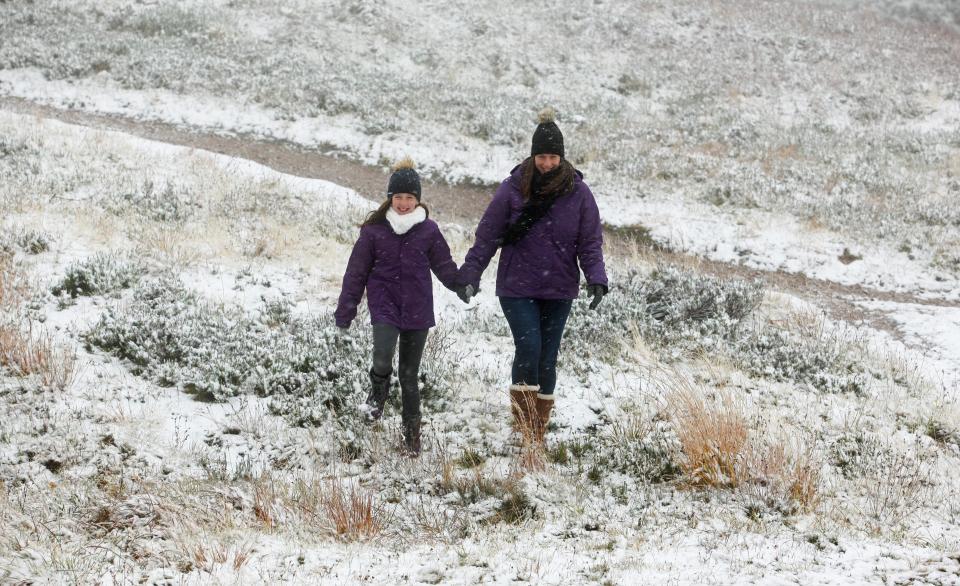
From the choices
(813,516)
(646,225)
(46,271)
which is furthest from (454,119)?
(813,516)

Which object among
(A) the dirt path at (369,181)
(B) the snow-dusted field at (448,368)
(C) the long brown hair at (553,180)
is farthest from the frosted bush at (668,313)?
(C) the long brown hair at (553,180)

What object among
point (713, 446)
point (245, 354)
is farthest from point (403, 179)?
point (713, 446)

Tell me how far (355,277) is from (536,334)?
1.39 meters

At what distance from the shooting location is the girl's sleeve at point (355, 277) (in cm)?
477

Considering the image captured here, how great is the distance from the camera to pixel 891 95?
856 inches

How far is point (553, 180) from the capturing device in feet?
15.8

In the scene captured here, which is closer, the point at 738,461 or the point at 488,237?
the point at 738,461

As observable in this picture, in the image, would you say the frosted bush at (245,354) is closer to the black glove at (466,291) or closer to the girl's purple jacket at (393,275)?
the girl's purple jacket at (393,275)

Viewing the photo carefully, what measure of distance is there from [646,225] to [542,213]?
840 cm

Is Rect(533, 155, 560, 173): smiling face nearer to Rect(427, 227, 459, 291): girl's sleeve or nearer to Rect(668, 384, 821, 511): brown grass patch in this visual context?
Rect(427, 227, 459, 291): girl's sleeve

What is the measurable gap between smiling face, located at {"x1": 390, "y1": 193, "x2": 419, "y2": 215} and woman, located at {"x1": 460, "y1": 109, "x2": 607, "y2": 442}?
0.55m

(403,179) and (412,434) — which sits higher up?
(403,179)

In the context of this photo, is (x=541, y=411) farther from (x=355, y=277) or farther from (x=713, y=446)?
(x=355, y=277)

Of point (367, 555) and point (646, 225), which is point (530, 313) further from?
point (646, 225)
